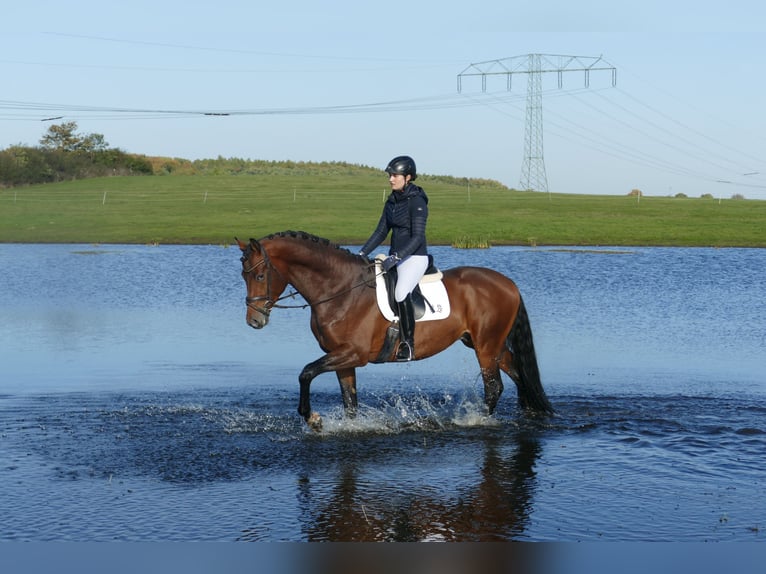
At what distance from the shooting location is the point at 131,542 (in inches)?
292

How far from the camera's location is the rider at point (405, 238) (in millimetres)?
11633

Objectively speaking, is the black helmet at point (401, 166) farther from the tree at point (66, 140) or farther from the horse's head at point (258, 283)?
the tree at point (66, 140)

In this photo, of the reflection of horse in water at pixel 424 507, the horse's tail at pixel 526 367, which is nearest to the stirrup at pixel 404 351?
the horse's tail at pixel 526 367

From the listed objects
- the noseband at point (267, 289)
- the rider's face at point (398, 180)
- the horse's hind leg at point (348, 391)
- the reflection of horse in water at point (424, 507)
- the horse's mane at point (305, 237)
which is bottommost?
the reflection of horse in water at point (424, 507)

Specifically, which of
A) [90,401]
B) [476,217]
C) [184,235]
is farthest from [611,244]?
[90,401]

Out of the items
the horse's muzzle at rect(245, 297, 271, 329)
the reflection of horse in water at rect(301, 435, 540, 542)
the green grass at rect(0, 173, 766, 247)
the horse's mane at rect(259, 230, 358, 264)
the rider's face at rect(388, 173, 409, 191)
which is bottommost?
the reflection of horse in water at rect(301, 435, 540, 542)

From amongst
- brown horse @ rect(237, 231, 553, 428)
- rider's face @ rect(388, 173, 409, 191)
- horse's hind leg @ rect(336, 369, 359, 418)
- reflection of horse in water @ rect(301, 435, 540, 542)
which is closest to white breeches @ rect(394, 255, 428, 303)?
brown horse @ rect(237, 231, 553, 428)

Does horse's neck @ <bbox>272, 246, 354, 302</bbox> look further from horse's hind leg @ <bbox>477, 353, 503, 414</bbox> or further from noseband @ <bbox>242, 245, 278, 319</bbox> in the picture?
horse's hind leg @ <bbox>477, 353, 503, 414</bbox>

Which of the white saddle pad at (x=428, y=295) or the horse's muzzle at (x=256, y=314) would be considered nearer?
the horse's muzzle at (x=256, y=314)

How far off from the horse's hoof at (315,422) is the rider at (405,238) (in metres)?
1.32

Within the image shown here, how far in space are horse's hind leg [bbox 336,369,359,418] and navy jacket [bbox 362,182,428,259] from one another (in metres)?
1.59

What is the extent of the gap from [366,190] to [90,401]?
72201mm

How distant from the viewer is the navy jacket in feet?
38.3

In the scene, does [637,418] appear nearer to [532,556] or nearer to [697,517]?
[697,517]
